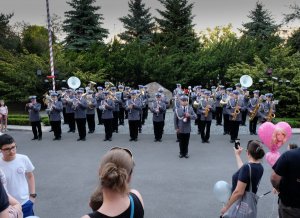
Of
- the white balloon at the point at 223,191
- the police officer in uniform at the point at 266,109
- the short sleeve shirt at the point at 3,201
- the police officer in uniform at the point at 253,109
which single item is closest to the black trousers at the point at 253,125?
the police officer in uniform at the point at 253,109

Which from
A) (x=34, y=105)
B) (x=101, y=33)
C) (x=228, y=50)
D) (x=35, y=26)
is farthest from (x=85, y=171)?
(x=35, y=26)

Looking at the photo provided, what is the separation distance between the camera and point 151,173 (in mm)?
9688

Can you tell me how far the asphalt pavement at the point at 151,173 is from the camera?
23.7 ft

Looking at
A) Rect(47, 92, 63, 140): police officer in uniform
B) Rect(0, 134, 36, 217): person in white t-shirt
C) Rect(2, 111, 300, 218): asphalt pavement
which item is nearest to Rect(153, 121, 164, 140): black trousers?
Rect(2, 111, 300, 218): asphalt pavement

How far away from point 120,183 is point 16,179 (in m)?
2.50

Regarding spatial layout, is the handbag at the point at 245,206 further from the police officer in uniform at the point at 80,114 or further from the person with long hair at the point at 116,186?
the police officer in uniform at the point at 80,114

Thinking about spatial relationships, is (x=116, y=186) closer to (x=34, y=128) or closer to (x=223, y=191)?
(x=223, y=191)

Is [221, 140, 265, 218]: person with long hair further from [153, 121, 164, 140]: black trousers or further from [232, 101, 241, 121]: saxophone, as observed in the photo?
[153, 121, 164, 140]: black trousers

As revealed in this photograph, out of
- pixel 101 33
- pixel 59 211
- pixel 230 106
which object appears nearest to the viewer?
pixel 59 211

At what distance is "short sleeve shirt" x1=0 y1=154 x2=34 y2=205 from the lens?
4.55 m

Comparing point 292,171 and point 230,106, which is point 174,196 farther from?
point 230,106

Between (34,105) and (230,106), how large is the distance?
7975 mm

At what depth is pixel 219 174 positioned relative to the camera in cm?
945

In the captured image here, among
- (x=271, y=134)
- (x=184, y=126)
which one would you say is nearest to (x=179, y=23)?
(x=184, y=126)
